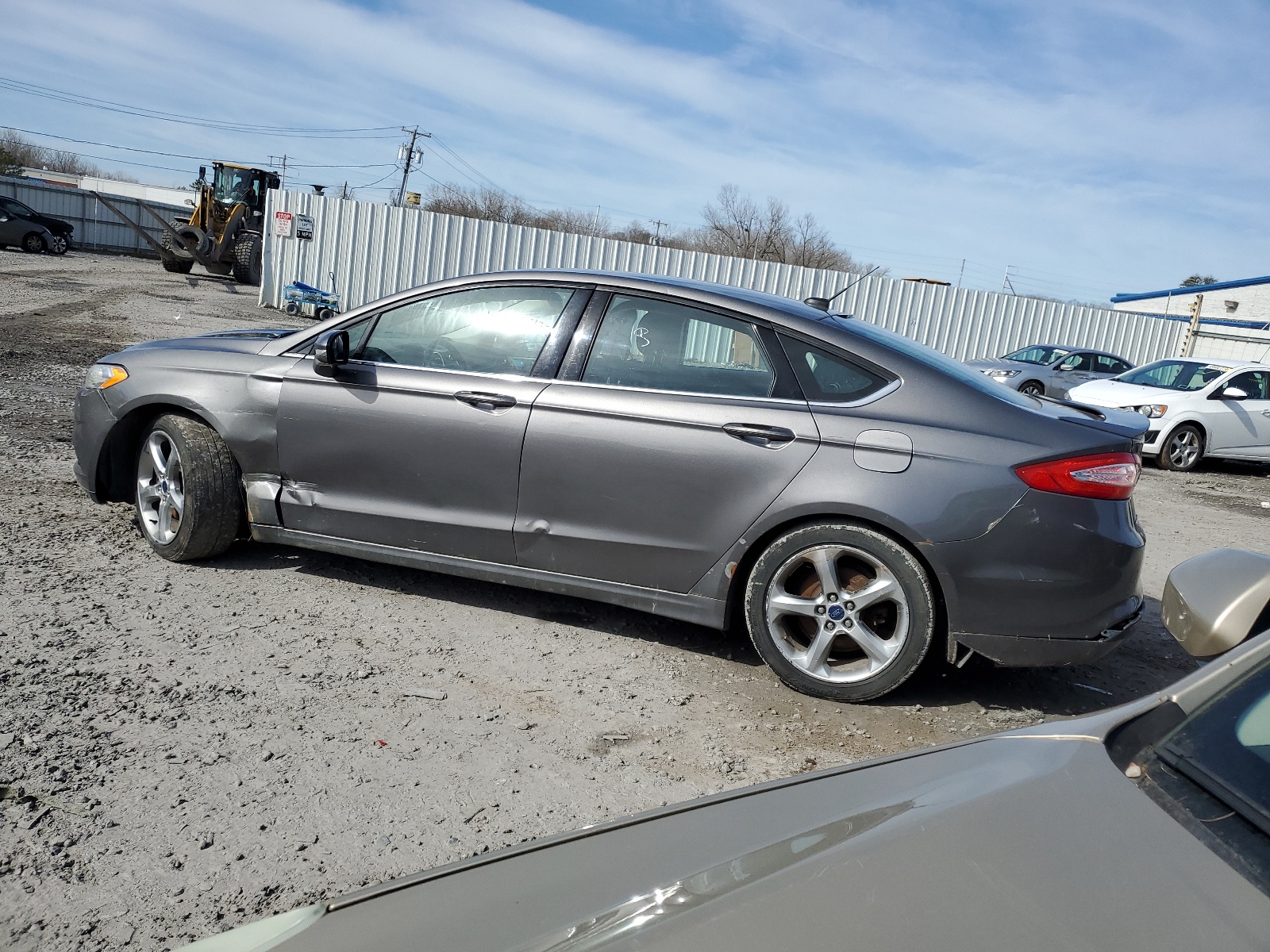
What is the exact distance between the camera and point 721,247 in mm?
47344

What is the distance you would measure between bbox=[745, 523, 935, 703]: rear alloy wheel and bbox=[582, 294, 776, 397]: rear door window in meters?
0.72

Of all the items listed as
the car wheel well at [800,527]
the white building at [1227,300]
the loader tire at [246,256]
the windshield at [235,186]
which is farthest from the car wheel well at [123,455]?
the white building at [1227,300]

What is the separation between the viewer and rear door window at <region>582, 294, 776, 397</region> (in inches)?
161

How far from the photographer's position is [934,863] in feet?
4.58

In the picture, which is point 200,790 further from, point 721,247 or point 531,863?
point 721,247

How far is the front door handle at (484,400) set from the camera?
4.23 metres

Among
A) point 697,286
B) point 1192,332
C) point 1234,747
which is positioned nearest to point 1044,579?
point 697,286

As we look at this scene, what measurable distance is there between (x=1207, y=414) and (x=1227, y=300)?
93.6ft

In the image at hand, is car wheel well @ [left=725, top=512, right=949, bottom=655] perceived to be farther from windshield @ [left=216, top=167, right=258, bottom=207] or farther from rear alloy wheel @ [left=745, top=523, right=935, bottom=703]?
windshield @ [left=216, top=167, right=258, bottom=207]

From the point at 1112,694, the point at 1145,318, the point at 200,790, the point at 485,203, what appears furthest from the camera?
the point at 485,203

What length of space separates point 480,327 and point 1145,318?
996 inches

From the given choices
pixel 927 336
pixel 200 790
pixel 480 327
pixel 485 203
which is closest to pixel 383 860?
pixel 200 790

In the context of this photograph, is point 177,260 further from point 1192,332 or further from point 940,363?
point 940,363

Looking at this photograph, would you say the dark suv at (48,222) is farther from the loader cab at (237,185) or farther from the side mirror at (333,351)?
the side mirror at (333,351)
